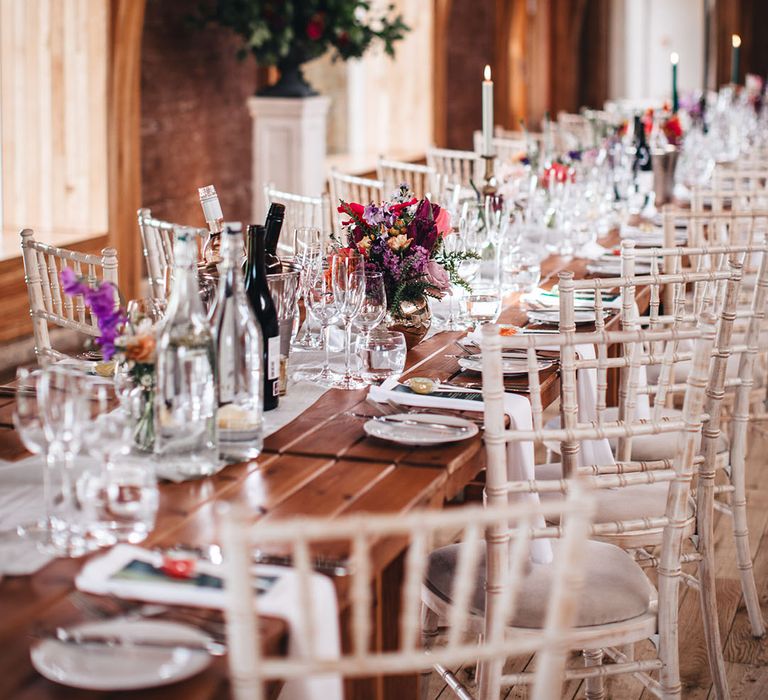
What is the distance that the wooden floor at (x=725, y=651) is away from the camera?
2928 mm

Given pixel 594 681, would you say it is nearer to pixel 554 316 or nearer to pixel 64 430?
pixel 554 316

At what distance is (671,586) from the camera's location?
2.30 m

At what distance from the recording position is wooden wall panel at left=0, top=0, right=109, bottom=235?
551 cm

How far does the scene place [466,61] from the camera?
1109cm

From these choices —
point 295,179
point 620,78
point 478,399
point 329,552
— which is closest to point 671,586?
point 478,399

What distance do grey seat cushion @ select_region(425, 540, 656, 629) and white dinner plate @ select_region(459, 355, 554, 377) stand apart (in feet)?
1.20

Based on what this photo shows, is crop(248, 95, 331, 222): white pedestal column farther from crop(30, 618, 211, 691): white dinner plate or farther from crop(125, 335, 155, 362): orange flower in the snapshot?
crop(30, 618, 211, 691): white dinner plate

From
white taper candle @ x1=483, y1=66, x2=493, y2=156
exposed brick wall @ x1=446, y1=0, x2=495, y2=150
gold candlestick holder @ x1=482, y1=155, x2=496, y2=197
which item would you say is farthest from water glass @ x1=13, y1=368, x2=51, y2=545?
Answer: exposed brick wall @ x1=446, y1=0, x2=495, y2=150

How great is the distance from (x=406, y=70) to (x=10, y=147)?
4.55 metres

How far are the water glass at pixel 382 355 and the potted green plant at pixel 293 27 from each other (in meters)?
3.96

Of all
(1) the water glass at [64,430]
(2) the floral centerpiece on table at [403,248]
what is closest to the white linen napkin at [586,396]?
(2) the floral centerpiece on table at [403,248]

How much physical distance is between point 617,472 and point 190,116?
192 inches

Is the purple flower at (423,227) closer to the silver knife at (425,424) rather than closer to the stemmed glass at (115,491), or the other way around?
the silver knife at (425,424)

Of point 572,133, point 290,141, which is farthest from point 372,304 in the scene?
point 572,133
